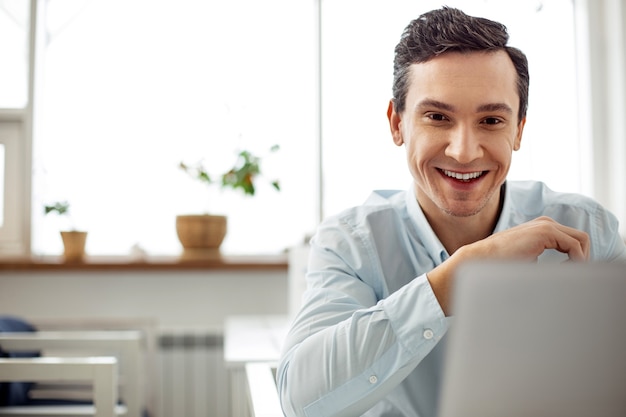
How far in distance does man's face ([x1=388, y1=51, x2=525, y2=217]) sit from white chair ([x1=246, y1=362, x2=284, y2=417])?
43 centimetres

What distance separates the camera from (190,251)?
336 cm

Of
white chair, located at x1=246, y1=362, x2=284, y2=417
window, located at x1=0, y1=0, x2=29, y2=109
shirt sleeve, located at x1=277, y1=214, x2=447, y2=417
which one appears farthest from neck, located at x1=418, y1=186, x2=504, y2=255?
window, located at x1=0, y1=0, x2=29, y2=109

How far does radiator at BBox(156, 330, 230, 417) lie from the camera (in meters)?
3.26

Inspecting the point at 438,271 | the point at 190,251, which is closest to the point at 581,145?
the point at 190,251

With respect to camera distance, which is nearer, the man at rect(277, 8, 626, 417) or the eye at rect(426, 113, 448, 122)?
the man at rect(277, 8, 626, 417)

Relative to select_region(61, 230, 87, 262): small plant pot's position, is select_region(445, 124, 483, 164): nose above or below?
above

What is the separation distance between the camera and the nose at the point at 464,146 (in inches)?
45.6

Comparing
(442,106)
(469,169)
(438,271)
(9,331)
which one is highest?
(442,106)

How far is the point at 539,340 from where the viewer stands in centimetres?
50

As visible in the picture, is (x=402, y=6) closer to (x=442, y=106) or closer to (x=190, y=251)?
(x=190, y=251)

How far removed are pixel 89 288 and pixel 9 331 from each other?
3.08 ft

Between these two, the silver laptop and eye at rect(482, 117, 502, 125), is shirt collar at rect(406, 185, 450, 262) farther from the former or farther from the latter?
the silver laptop

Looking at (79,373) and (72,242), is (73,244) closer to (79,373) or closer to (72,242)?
(72,242)

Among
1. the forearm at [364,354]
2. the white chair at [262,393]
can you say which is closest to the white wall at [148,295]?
the white chair at [262,393]
